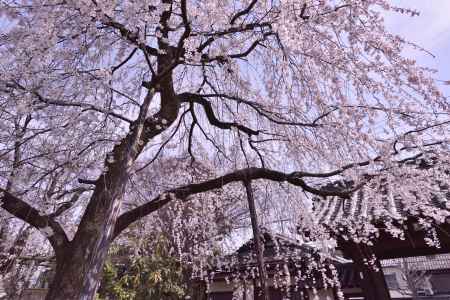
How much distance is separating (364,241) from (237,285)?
149 inches

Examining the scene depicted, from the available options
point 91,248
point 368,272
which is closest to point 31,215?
point 91,248

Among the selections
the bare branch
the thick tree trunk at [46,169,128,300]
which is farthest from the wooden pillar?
the bare branch

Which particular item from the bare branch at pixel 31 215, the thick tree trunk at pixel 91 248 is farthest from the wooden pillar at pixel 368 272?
the bare branch at pixel 31 215

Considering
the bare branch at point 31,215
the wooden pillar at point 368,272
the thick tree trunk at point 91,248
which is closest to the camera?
the thick tree trunk at point 91,248

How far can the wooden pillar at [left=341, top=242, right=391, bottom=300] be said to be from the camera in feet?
13.6

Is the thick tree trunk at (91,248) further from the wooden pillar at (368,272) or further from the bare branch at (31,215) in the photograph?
the wooden pillar at (368,272)

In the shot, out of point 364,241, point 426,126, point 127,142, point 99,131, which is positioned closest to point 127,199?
point 99,131

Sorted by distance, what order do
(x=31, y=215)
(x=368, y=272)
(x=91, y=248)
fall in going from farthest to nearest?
(x=368, y=272) < (x=31, y=215) < (x=91, y=248)

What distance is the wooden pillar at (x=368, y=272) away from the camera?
4153mm

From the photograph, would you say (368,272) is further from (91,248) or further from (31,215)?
(31,215)

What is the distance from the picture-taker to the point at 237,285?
6.87 m

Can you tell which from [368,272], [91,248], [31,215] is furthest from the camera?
[368,272]

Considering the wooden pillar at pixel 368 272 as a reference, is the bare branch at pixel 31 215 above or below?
above

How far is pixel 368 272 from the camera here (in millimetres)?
4367
